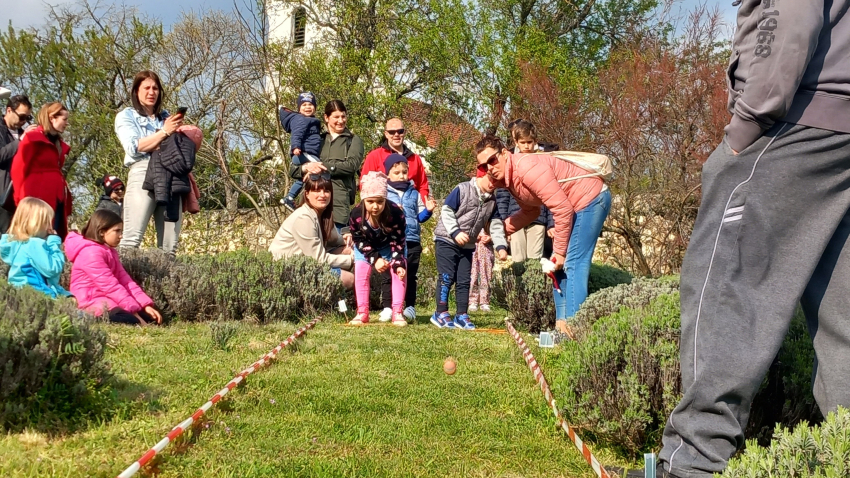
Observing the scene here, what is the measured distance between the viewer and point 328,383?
4.30m

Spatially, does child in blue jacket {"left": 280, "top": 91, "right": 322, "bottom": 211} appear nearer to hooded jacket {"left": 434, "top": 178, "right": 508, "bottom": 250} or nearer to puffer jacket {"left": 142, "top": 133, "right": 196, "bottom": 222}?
puffer jacket {"left": 142, "top": 133, "right": 196, "bottom": 222}

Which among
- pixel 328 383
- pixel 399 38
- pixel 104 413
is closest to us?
pixel 104 413

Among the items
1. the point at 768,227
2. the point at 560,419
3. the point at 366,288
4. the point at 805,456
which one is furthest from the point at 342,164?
the point at 805,456

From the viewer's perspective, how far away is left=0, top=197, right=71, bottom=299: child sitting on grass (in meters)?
5.90

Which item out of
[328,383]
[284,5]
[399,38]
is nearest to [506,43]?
[399,38]

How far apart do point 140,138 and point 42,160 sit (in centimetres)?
108

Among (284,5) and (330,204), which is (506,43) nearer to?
(284,5)

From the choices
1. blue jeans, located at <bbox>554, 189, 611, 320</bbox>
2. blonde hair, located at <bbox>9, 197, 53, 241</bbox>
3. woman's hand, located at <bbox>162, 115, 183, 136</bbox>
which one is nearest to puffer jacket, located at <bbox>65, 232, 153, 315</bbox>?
blonde hair, located at <bbox>9, 197, 53, 241</bbox>

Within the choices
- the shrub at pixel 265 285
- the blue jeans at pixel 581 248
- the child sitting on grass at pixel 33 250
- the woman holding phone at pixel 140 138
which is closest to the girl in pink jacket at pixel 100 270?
the child sitting on grass at pixel 33 250

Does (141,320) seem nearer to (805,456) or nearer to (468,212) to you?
(468,212)

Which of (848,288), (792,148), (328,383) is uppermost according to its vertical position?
(792,148)

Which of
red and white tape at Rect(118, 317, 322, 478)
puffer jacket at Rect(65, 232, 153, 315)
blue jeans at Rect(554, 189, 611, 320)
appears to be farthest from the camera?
puffer jacket at Rect(65, 232, 153, 315)

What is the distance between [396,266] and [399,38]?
1034 centimetres

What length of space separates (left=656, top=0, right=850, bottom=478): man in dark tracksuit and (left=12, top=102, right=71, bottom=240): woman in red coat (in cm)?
695
